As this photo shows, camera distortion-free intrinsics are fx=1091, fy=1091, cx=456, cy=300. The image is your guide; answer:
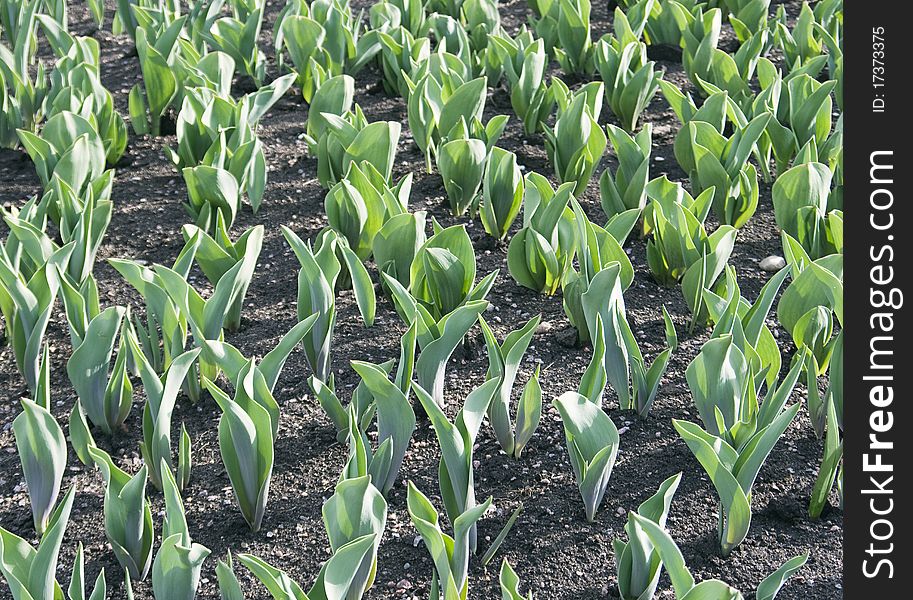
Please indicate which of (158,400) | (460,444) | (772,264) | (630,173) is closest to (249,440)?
(158,400)

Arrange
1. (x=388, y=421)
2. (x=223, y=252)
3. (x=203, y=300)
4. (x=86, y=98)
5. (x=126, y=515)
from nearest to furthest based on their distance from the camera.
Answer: (x=126, y=515) → (x=388, y=421) → (x=203, y=300) → (x=223, y=252) → (x=86, y=98)

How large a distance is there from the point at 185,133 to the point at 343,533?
1.50 m

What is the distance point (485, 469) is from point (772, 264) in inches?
39.2

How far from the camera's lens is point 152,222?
Result: 2855 mm

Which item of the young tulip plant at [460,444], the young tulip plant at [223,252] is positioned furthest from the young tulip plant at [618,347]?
the young tulip plant at [223,252]

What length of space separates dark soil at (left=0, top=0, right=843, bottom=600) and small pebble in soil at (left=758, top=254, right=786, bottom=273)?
0.02m

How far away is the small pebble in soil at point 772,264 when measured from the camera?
260cm

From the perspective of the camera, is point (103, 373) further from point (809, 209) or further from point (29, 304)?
point (809, 209)

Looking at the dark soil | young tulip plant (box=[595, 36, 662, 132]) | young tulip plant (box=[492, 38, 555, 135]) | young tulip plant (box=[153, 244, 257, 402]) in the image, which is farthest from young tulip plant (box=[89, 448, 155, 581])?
young tulip plant (box=[595, 36, 662, 132])

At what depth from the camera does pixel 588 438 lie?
1.77 metres

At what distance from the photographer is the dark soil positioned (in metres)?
1.82

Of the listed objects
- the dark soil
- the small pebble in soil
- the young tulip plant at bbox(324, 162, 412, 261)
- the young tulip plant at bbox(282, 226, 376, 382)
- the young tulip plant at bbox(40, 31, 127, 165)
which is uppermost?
the young tulip plant at bbox(40, 31, 127, 165)

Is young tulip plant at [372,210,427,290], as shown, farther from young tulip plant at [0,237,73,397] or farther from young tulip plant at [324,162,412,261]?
young tulip plant at [0,237,73,397]
